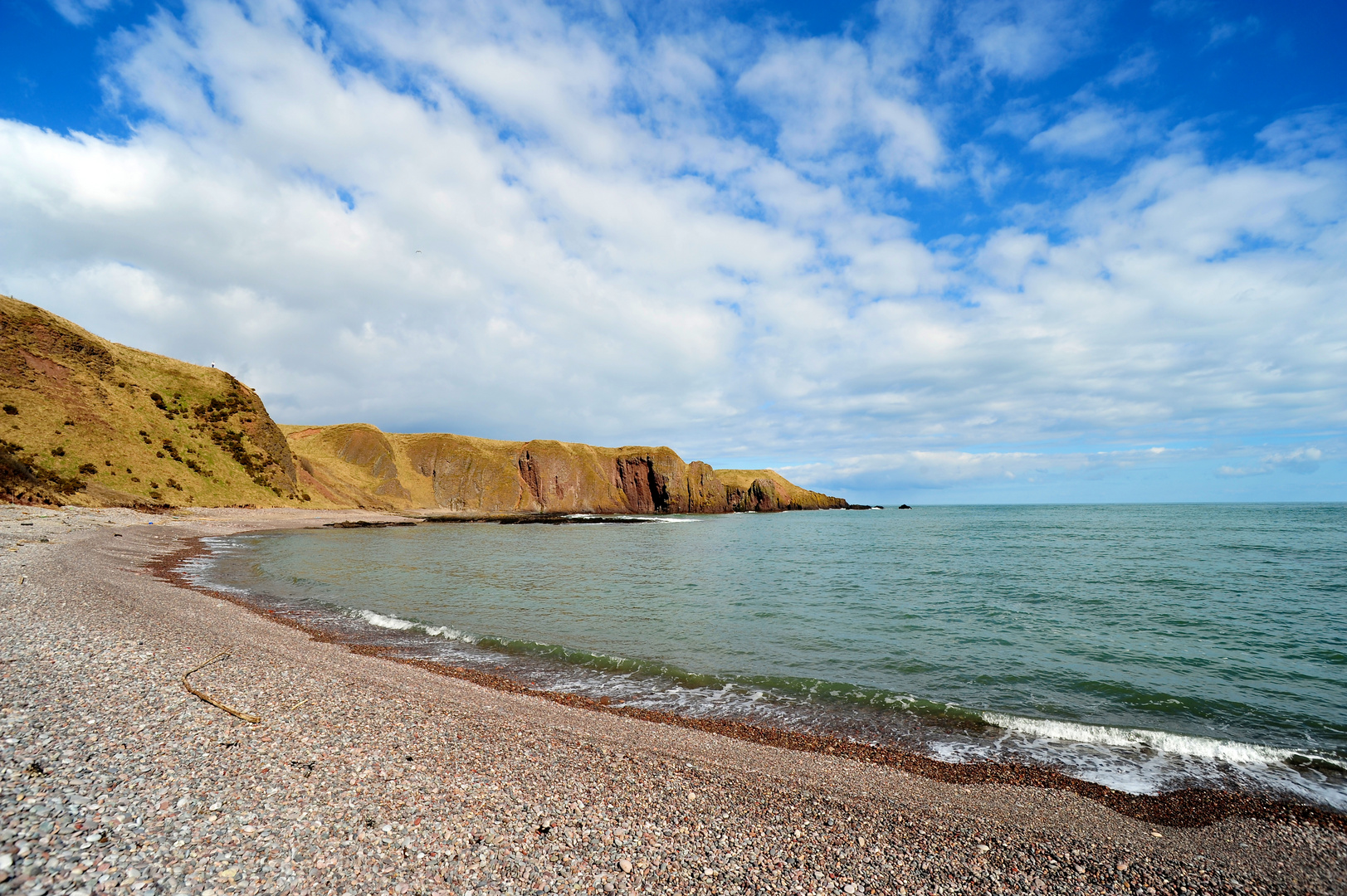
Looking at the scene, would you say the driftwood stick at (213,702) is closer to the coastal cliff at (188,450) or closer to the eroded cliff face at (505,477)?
the coastal cliff at (188,450)

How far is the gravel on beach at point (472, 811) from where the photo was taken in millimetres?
4652

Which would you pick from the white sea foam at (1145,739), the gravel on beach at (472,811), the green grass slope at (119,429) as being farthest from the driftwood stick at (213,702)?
the green grass slope at (119,429)

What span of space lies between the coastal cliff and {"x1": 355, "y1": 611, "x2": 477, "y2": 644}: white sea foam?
36.9 meters

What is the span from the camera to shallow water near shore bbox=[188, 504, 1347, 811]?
1023cm

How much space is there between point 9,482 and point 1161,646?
62.8 meters

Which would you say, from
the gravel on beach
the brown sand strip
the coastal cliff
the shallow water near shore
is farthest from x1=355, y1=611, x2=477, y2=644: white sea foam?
the coastal cliff

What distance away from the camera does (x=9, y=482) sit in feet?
121

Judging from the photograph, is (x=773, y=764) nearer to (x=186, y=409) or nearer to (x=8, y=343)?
(x=8, y=343)

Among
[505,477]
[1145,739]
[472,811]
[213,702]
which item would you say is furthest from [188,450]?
[1145,739]

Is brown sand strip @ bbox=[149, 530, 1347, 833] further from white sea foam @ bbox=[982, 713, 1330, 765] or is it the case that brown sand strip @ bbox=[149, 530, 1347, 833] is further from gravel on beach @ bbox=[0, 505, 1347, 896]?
white sea foam @ bbox=[982, 713, 1330, 765]

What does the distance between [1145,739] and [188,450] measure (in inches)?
3049

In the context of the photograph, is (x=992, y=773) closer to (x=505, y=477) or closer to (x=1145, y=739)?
(x=1145, y=739)

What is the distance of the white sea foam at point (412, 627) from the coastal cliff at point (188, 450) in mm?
36884

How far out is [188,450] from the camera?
58.3m
